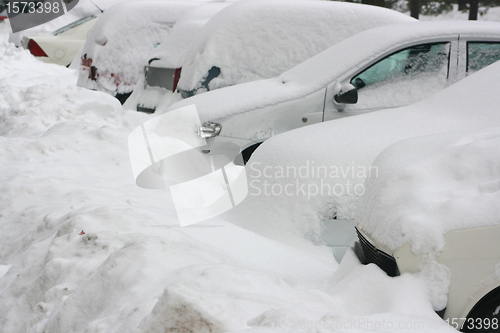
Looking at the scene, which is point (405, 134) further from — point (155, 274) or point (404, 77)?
point (155, 274)

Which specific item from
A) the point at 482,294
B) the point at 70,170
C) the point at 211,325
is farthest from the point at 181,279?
the point at 70,170

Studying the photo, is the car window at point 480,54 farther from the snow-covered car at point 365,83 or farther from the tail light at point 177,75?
the tail light at point 177,75

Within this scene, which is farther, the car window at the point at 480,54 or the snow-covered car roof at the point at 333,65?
the car window at the point at 480,54

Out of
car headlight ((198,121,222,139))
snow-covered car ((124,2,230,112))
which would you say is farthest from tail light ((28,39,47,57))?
car headlight ((198,121,222,139))

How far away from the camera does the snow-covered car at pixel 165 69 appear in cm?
709

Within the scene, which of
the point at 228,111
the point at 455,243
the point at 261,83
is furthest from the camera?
the point at 261,83

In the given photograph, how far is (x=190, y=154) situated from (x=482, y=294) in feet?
9.85

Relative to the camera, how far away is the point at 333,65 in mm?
4742

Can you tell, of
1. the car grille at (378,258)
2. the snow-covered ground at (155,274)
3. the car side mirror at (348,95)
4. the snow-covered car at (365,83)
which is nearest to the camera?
the snow-covered ground at (155,274)

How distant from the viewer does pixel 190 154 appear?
4.61 metres

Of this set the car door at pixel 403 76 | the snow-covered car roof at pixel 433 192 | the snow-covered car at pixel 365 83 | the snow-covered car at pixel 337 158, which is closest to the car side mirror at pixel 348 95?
the snow-covered car at pixel 365 83

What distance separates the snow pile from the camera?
10.5 feet

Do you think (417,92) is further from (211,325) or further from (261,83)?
(211,325)

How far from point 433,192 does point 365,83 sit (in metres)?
2.45
